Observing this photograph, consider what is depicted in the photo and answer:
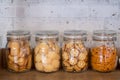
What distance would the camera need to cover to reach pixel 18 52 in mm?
854

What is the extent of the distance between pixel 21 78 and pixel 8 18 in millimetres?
302

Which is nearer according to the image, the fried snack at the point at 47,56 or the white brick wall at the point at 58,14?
the fried snack at the point at 47,56

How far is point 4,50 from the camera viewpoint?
36.6 inches

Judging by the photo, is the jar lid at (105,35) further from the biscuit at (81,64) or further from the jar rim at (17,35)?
the jar rim at (17,35)

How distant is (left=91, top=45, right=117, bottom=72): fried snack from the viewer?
86 cm

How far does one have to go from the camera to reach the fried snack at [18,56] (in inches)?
33.7

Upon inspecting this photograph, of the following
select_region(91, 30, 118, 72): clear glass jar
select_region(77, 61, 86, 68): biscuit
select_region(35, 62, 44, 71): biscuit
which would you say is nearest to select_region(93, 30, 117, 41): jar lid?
select_region(91, 30, 118, 72): clear glass jar

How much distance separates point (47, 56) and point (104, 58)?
23 cm

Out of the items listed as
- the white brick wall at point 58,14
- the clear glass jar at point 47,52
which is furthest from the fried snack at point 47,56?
the white brick wall at point 58,14

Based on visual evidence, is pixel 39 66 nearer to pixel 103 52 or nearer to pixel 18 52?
pixel 18 52

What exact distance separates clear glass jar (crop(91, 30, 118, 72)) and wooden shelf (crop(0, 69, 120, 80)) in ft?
0.09

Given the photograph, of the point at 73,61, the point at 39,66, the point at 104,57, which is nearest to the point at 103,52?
the point at 104,57

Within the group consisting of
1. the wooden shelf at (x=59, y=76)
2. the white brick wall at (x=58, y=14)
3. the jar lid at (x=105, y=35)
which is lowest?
the wooden shelf at (x=59, y=76)

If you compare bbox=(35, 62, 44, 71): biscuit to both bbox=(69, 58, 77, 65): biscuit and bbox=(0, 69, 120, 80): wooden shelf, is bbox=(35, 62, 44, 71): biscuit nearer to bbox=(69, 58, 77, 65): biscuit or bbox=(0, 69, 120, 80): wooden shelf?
bbox=(0, 69, 120, 80): wooden shelf
